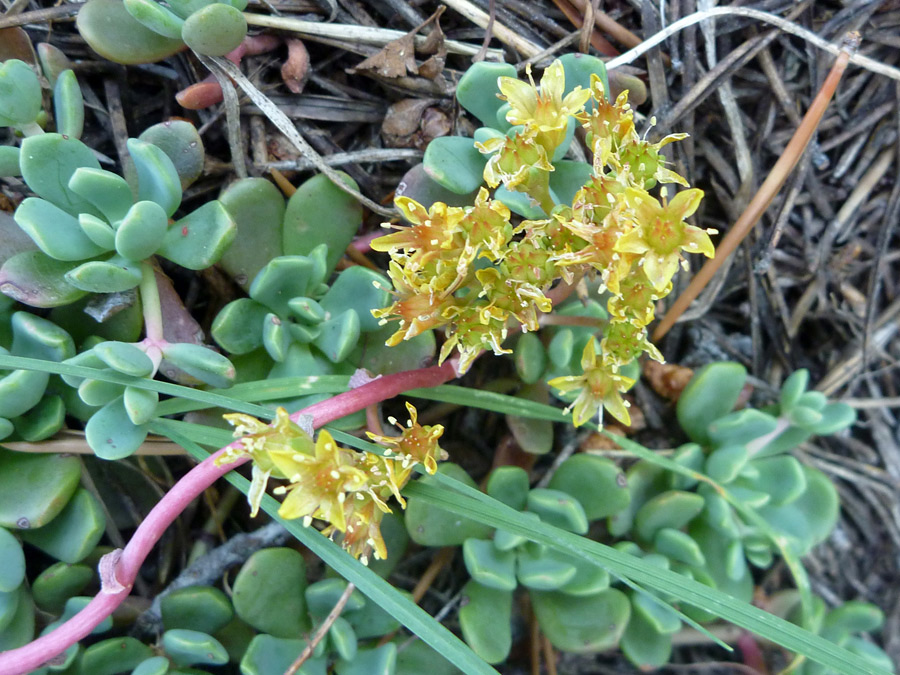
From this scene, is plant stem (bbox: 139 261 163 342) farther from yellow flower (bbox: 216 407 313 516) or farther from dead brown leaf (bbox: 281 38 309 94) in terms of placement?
dead brown leaf (bbox: 281 38 309 94)

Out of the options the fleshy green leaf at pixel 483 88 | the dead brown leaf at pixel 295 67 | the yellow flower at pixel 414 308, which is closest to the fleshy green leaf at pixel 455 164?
the fleshy green leaf at pixel 483 88

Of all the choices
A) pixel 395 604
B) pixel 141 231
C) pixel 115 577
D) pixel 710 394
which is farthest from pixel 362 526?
pixel 710 394

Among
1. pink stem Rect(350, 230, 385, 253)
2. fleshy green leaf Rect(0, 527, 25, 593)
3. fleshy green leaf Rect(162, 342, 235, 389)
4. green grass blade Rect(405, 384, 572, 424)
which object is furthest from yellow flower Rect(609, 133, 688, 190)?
fleshy green leaf Rect(0, 527, 25, 593)

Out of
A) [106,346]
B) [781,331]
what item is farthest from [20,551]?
[781,331]

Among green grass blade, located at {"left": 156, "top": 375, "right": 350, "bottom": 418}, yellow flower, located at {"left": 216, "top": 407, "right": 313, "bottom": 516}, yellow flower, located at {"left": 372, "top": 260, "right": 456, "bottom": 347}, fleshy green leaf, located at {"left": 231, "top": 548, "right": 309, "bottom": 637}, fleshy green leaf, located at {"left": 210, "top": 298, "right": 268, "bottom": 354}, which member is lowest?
fleshy green leaf, located at {"left": 231, "top": 548, "right": 309, "bottom": 637}

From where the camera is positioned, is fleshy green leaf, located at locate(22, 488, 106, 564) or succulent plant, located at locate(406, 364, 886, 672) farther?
succulent plant, located at locate(406, 364, 886, 672)

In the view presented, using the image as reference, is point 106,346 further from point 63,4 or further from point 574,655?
point 574,655
